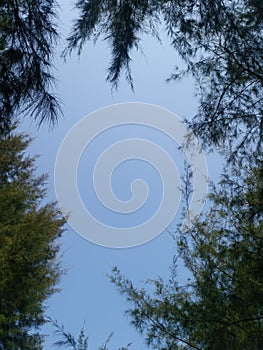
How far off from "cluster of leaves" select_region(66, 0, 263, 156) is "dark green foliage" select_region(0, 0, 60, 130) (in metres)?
0.46

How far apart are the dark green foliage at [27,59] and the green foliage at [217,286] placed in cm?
95

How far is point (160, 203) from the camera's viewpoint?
187 inches

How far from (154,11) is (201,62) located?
0.38 m

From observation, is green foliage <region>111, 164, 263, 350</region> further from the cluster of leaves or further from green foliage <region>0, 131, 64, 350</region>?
green foliage <region>0, 131, 64, 350</region>

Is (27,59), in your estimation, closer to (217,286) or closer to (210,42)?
(210,42)

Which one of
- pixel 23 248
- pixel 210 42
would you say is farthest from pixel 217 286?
pixel 23 248

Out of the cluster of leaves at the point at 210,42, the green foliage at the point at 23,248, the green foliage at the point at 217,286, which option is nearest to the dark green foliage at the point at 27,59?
the cluster of leaves at the point at 210,42

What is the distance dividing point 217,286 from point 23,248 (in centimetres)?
259

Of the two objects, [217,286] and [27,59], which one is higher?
[27,59]

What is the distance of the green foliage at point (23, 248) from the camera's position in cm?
401

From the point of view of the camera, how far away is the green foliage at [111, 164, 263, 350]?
160 centimetres

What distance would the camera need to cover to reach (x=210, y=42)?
2.28m

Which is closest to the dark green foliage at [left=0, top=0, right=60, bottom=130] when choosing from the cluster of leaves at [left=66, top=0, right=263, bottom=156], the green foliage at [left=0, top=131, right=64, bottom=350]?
the cluster of leaves at [left=66, top=0, right=263, bottom=156]

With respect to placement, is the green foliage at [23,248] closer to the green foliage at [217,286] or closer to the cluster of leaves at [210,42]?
the cluster of leaves at [210,42]
